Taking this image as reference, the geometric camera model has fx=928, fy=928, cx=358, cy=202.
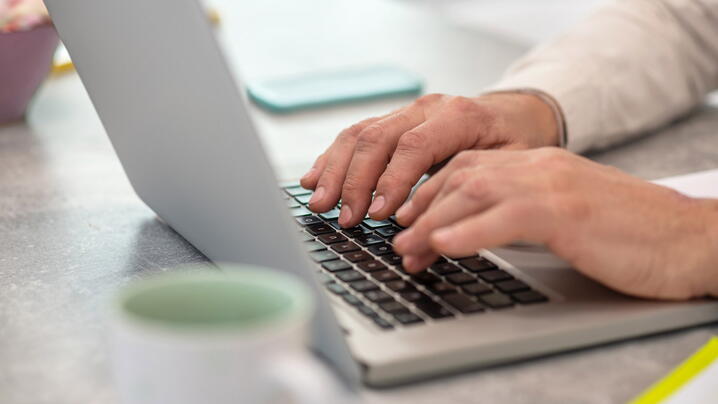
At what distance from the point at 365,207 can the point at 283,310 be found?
39 centimetres

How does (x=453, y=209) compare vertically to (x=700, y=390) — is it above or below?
above

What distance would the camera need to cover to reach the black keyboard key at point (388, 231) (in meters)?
0.79

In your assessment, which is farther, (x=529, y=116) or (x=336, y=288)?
(x=529, y=116)

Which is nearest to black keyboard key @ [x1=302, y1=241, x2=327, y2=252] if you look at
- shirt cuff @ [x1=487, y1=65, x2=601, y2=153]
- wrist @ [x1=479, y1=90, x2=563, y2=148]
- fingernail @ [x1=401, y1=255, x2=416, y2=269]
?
fingernail @ [x1=401, y1=255, x2=416, y2=269]

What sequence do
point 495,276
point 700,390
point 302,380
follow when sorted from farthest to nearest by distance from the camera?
point 495,276, point 700,390, point 302,380

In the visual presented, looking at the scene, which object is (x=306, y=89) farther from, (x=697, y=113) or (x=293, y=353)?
(x=293, y=353)

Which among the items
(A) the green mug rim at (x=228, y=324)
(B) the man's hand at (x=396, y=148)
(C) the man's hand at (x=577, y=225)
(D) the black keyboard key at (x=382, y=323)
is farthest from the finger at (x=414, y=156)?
(A) the green mug rim at (x=228, y=324)

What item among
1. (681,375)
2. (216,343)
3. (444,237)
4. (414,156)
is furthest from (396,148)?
(216,343)

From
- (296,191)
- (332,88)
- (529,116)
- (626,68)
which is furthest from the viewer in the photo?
(332,88)

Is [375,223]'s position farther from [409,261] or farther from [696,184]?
[696,184]

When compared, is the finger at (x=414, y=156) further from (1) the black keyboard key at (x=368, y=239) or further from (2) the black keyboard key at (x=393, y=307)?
(2) the black keyboard key at (x=393, y=307)

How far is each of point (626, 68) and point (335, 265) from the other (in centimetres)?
64

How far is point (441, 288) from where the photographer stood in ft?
2.22

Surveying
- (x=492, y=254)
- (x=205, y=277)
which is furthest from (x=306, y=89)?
(x=205, y=277)
